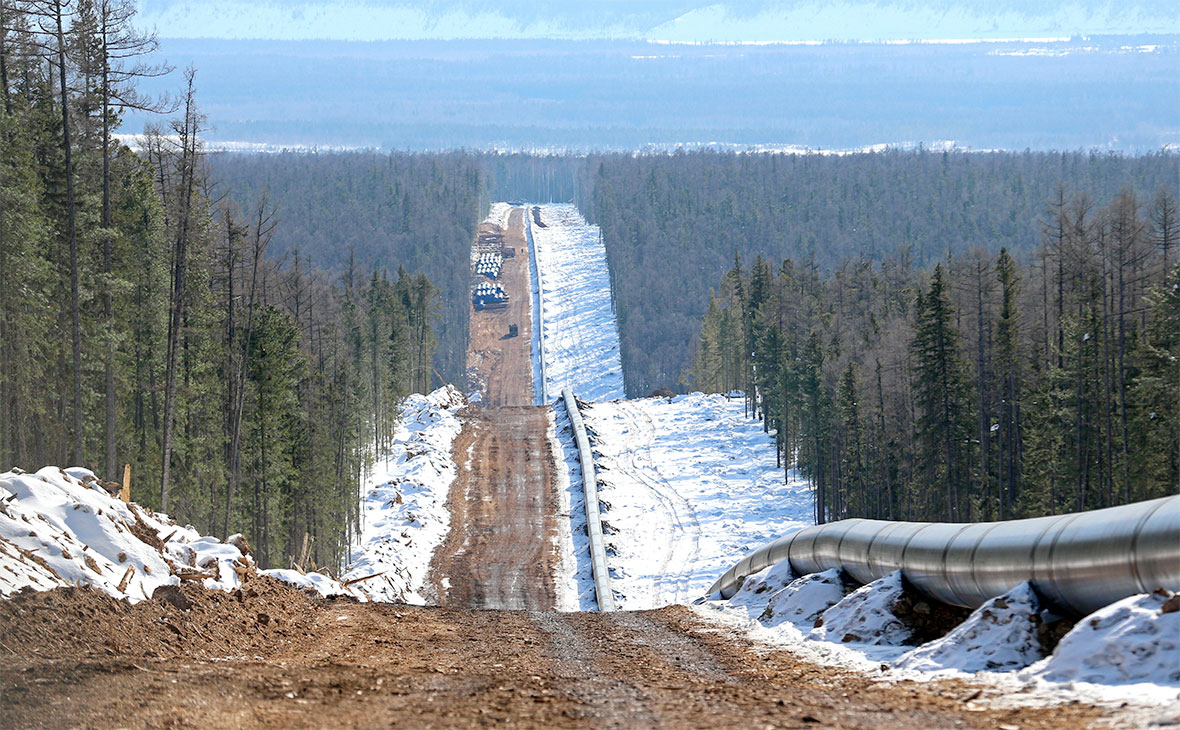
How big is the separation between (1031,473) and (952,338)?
652 centimetres

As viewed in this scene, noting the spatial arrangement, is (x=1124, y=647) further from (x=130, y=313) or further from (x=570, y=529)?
(x=570, y=529)

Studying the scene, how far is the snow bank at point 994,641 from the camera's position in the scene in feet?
33.0

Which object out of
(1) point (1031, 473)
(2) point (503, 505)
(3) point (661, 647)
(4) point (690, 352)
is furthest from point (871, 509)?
(4) point (690, 352)

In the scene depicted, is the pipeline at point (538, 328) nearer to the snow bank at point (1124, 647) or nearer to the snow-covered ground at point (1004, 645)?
the snow-covered ground at point (1004, 645)

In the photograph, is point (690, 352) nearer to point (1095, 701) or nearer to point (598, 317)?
point (598, 317)

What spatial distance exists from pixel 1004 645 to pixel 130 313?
1203 inches

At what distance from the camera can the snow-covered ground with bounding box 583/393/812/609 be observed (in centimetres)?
4172

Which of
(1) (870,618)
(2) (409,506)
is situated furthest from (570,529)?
(1) (870,618)

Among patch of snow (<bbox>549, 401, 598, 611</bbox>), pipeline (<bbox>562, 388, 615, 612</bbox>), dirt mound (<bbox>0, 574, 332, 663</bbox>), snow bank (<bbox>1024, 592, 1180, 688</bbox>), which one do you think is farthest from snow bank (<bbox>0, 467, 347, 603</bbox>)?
patch of snow (<bbox>549, 401, 598, 611</bbox>)

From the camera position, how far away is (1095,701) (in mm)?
7992

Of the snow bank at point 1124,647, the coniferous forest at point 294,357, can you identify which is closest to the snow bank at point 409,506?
the coniferous forest at point 294,357

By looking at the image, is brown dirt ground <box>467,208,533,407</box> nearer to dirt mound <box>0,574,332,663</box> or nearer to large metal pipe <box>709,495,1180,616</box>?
dirt mound <box>0,574,332,663</box>

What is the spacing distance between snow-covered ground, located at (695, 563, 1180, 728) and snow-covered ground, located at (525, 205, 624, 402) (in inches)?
4273

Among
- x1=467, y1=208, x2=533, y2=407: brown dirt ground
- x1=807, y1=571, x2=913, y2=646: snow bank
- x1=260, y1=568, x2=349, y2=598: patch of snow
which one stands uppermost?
x1=807, y1=571, x2=913, y2=646: snow bank
